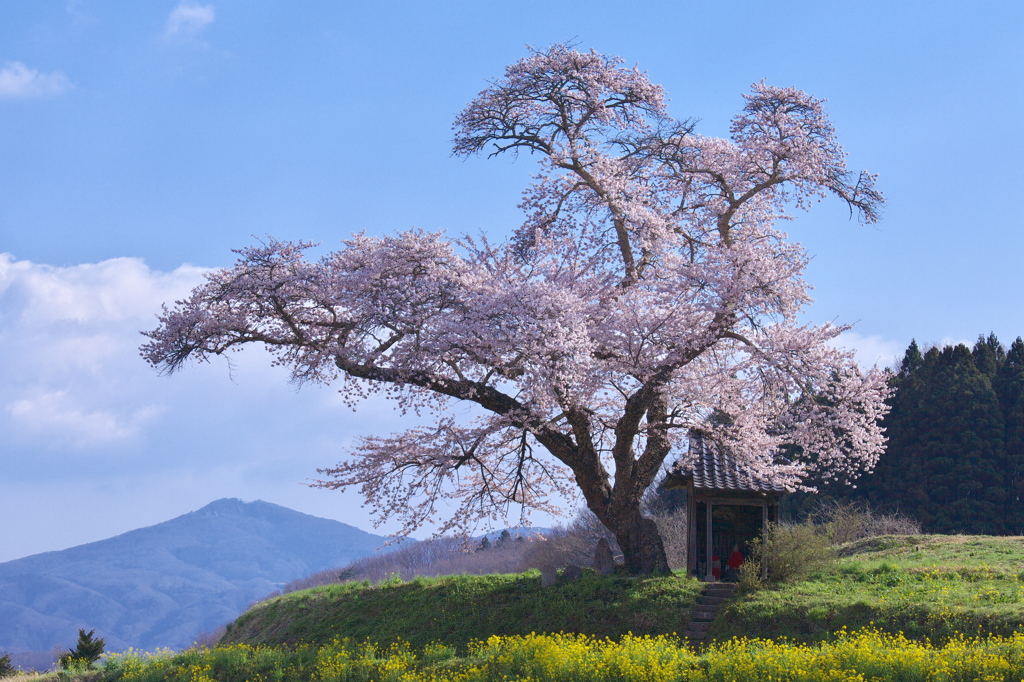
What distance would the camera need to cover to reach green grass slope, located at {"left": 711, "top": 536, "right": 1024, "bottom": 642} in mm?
15273

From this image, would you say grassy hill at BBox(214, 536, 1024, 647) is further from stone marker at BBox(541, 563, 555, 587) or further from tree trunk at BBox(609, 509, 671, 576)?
tree trunk at BBox(609, 509, 671, 576)

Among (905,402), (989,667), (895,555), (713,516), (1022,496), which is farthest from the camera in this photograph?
(905,402)

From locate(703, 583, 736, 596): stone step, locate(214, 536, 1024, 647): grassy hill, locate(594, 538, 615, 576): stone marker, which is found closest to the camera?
locate(214, 536, 1024, 647): grassy hill

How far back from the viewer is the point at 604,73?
21.2m

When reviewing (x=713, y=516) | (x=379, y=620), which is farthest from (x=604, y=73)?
(x=379, y=620)

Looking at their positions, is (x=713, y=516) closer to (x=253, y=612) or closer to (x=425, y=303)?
(x=425, y=303)

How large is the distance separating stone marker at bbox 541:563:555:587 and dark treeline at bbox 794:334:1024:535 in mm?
25439

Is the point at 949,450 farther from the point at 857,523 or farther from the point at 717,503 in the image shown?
Result: the point at 717,503

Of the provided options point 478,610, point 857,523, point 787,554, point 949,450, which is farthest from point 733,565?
point 949,450

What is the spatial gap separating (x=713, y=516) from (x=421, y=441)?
7.83 m

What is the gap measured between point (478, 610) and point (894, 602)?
880cm

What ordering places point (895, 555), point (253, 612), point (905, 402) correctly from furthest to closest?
point (905, 402) → point (253, 612) → point (895, 555)

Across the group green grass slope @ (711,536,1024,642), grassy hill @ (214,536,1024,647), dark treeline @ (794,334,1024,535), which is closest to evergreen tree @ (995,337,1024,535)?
dark treeline @ (794,334,1024,535)

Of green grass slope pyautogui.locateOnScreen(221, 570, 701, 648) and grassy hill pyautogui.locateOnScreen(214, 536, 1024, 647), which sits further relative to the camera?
green grass slope pyautogui.locateOnScreen(221, 570, 701, 648)
